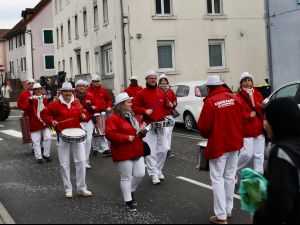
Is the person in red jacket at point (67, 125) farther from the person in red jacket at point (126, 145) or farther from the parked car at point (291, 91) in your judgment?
the parked car at point (291, 91)

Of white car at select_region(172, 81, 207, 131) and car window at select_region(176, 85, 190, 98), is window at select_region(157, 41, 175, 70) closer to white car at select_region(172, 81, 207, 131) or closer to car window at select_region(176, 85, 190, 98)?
car window at select_region(176, 85, 190, 98)

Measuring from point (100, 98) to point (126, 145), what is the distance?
5425mm

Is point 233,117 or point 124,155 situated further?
point 124,155

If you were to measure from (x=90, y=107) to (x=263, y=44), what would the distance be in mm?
20364

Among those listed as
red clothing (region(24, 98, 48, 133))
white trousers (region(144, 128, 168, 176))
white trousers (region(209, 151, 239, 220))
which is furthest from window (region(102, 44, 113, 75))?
white trousers (region(209, 151, 239, 220))

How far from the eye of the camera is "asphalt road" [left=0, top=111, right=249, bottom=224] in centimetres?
646

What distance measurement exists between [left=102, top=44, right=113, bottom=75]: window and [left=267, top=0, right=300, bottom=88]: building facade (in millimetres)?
11659

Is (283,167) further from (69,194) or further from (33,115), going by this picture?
(33,115)

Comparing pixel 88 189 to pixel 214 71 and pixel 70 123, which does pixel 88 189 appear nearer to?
pixel 70 123

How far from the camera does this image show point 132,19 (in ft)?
88.4

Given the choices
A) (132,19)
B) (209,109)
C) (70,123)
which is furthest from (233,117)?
(132,19)

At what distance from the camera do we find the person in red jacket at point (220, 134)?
19.5 feet

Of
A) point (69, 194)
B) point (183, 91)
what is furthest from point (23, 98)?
point (183, 91)

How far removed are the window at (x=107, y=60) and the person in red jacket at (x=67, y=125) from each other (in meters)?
21.9
